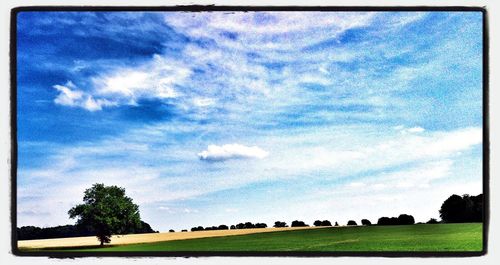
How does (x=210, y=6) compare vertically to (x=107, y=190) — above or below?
above

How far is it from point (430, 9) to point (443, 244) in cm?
156

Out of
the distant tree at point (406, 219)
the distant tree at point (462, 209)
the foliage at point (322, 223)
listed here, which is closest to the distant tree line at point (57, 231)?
the foliage at point (322, 223)

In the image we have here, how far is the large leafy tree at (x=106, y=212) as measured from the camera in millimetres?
6410

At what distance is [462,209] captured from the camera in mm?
6309

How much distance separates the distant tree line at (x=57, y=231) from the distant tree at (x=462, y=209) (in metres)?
1.95

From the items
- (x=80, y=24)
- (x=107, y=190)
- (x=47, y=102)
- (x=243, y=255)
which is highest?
(x=80, y=24)

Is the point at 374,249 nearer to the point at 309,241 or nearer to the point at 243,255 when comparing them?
the point at 309,241

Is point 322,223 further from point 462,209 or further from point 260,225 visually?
point 462,209

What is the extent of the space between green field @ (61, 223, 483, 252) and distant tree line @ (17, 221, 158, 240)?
0.12 meters

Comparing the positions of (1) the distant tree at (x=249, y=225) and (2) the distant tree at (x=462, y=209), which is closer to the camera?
(2) the distant tree at (x=462, y=209)

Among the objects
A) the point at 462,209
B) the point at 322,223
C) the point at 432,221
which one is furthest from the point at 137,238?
the point at 462,209

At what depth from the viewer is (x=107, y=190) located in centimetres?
641

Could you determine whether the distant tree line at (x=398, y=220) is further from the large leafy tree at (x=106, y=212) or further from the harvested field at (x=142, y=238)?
the large leafy tree at (x=106, y=212)

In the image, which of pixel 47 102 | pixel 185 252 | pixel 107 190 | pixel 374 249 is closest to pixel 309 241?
pixel 374 249
